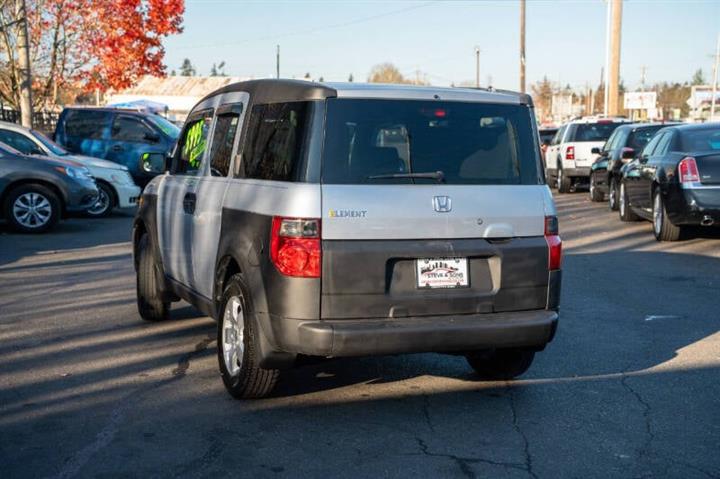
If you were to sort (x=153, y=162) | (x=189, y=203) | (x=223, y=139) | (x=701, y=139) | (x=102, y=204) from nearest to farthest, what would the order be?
(x=223, y=139) → (x=189, y=203) → (x=153, y=162) → (x=701, y=139) → (x=102, y=204)

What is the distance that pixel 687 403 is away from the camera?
601 centimetres

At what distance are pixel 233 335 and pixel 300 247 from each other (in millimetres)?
1033

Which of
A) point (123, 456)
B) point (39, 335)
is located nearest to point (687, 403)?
point (123, 456)

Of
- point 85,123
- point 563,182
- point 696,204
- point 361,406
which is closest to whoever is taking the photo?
point 361,406

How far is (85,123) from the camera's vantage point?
73.3 feet

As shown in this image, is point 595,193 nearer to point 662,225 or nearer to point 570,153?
point 570,153

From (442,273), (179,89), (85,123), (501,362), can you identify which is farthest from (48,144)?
(179,89)

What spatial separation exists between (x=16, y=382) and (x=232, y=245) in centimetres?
179

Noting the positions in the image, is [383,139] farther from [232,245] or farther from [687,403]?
[687,403]

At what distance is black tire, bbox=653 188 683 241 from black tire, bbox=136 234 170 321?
326 inches

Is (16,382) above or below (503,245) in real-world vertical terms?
below

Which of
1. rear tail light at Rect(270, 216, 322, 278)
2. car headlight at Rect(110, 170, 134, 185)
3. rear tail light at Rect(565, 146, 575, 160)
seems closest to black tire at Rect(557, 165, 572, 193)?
rear tail light at Rect(565, 146, 575, 160)

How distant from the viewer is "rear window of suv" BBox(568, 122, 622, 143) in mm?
26516

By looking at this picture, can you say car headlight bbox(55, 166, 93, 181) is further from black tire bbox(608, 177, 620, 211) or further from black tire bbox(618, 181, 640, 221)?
black tire bbox(608, 177, 620, 211)
